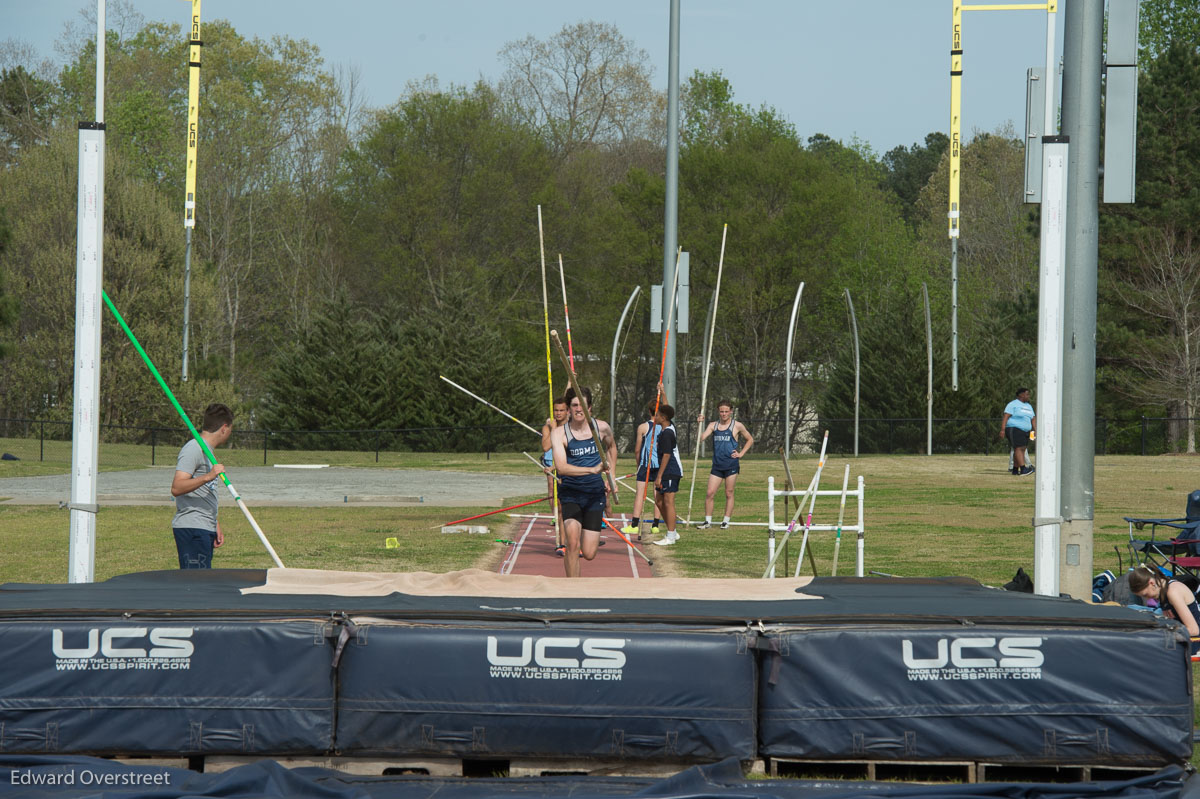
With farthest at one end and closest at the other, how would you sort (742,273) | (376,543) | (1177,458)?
(742,273)
(1177,458)
(376,543)

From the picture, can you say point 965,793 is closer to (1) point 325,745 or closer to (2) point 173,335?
(1) point 325,745

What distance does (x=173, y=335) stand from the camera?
4059cm

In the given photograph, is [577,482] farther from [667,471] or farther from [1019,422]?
[1019,422]

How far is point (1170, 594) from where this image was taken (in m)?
8.77


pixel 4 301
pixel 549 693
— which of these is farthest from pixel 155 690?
pixel 4 301

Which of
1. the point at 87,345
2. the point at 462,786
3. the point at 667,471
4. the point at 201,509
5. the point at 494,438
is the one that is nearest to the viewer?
the point at 462,786

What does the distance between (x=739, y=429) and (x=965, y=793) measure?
429 inches

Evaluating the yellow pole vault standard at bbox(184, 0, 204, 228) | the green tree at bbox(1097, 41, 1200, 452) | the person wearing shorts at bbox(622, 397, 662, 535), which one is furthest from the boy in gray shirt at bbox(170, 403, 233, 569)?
the green tree at bbox(1097, 41, 1200, 452)

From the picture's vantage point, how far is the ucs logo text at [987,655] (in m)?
5.98

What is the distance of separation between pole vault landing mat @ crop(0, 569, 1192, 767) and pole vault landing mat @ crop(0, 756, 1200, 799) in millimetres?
137

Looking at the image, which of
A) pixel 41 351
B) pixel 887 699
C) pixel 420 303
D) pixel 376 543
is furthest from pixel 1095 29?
pixel 420 303

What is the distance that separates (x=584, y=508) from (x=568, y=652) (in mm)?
5267

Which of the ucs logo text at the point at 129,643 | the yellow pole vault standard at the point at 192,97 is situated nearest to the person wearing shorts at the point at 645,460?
the yellow pole vault standard at the point at 192,97

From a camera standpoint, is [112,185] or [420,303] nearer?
[112,185]
